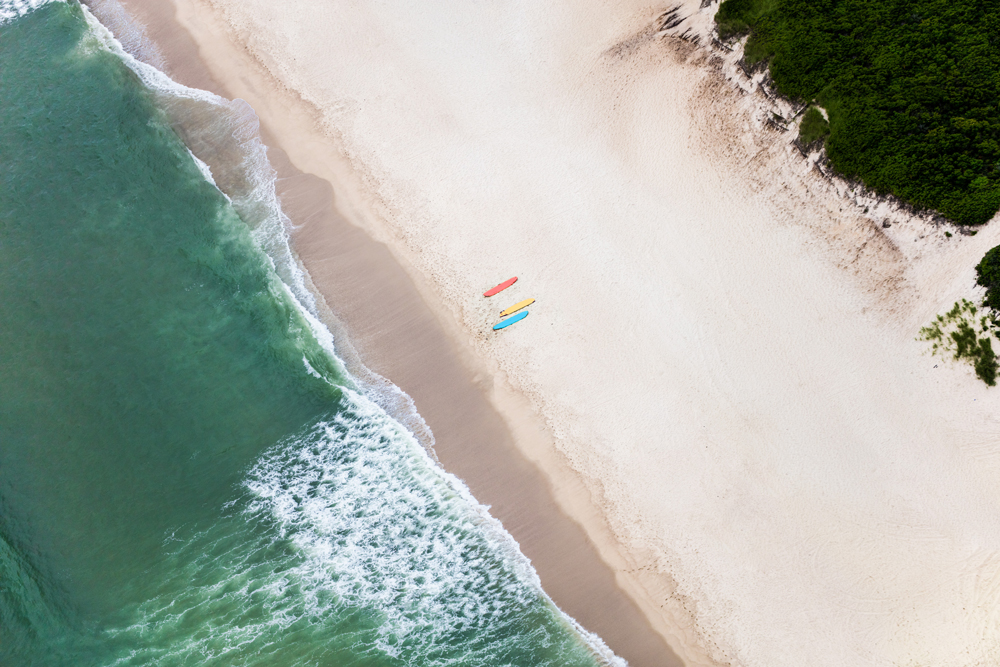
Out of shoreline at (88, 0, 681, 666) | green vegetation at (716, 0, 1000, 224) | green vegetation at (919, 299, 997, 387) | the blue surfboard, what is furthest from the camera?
the blue surfboard

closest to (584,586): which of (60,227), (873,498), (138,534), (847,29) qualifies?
(873,498)

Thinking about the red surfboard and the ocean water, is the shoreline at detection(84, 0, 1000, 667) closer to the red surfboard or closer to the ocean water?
the red surfboard

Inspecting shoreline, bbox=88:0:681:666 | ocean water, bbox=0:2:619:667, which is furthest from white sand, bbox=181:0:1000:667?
ocean water, bbox=0:2:619:667

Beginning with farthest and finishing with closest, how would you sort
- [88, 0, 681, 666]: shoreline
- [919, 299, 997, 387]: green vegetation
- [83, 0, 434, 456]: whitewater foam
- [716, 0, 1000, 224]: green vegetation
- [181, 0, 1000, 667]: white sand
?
[83, 0, 434, 456]: whitewater foam → [716, 0, 1000, 224]: green vegetation → [919, 299, 997, 387]: green vegetation → [88, 0, 681, 666]: shoreline → [181, 0, 1000, 667]: white sand

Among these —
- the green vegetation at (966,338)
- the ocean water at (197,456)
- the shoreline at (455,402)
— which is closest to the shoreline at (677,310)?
the shoreline at (455,402)

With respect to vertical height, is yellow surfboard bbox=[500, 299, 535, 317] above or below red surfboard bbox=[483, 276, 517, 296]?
below

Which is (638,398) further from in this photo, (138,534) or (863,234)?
(138,534)

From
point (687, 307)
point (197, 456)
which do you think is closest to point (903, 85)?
point (687, 307)
